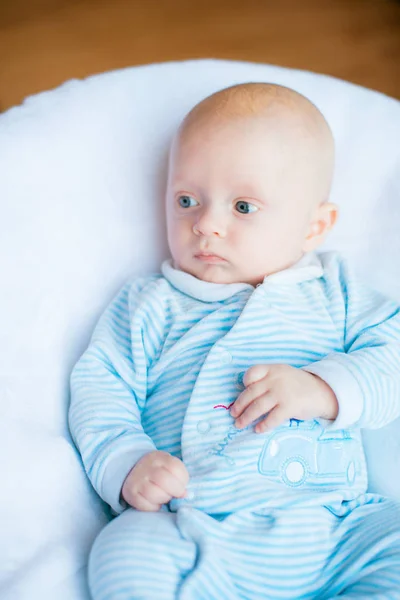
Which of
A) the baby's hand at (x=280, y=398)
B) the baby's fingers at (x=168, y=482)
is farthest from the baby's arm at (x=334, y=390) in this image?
the baby's fingers at (x=168, y=482)

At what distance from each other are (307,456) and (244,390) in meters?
0.11

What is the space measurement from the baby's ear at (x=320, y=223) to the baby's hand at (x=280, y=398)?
24cm

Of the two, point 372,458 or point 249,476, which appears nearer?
point 249,476

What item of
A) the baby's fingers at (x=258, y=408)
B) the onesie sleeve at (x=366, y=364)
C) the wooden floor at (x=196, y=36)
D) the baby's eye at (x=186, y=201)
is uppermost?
the wooden floor at (x=196, y=36)

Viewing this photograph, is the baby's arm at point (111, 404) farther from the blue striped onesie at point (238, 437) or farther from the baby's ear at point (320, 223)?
the baby's ear at point (320, 223)

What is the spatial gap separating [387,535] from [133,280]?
20.1 inches

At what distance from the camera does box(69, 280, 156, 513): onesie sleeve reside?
831mm

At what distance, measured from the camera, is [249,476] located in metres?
0.81

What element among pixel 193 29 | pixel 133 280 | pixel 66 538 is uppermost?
pixel 193 29

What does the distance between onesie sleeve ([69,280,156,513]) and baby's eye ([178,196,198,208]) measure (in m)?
0.15

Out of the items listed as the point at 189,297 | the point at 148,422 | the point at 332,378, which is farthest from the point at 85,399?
the point at 332,378

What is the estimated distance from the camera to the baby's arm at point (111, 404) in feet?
2.72

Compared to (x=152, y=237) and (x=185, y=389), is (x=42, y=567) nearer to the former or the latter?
(x=185, y=389)

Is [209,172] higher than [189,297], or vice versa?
[209,172]
